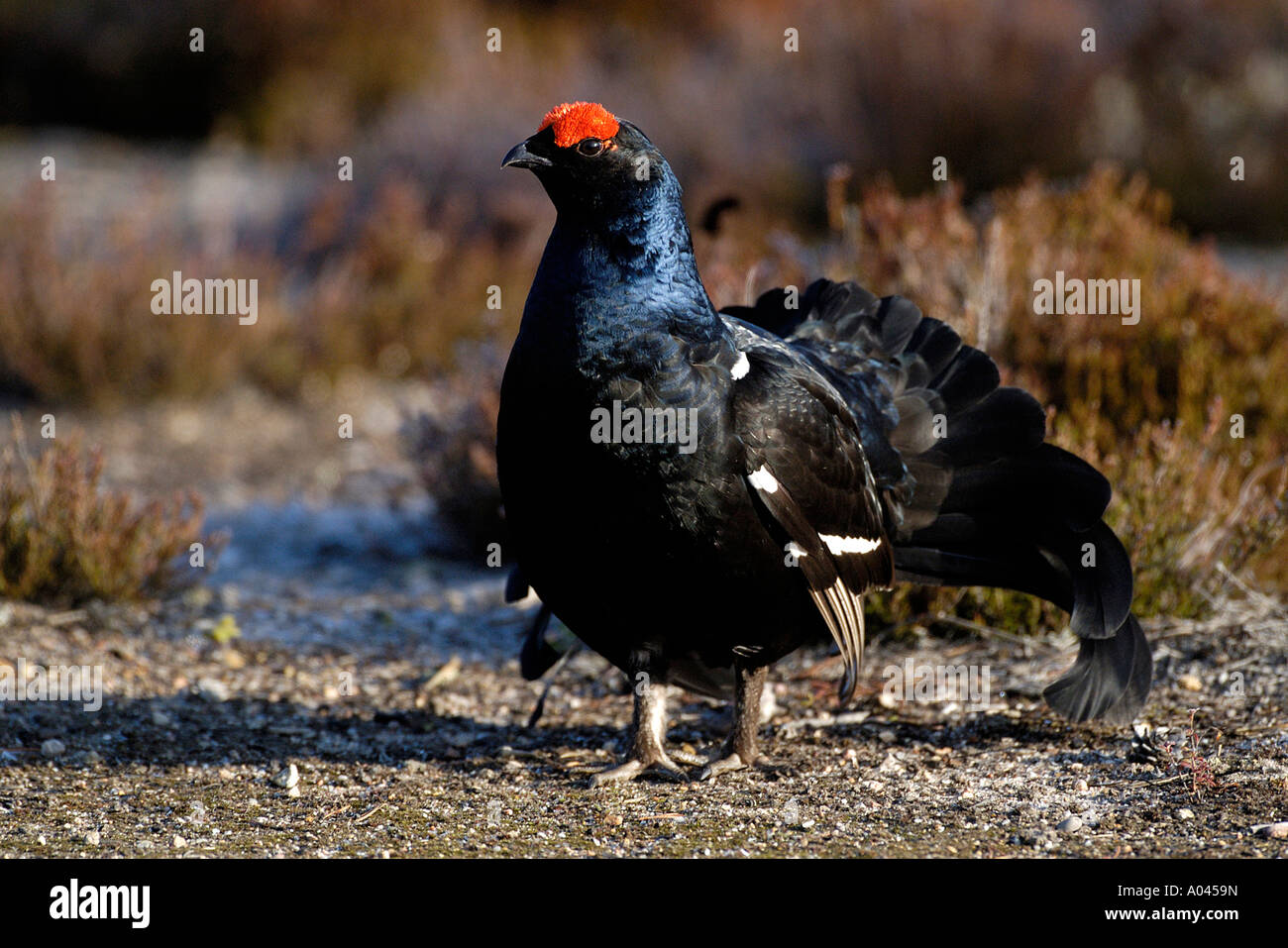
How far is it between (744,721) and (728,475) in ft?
2.72

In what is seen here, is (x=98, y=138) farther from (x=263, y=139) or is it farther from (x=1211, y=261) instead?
(x=1211, y=261)

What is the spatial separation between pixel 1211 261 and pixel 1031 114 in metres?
4.62

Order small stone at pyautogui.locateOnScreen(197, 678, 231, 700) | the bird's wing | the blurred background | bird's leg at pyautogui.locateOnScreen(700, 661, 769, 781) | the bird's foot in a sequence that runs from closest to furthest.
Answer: the bird's wing → the bird's foot → bird's leg at pyautogui.locateOnScreen(700, 661, 769, 781) → small stone at pyautogui.locateOnScreen(197, 678, 231, 700) → the blurred background

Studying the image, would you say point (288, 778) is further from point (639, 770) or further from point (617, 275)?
point (617, 275)

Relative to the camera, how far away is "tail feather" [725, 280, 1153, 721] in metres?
4.00

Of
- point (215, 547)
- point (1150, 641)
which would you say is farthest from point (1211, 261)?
point (215, 547)

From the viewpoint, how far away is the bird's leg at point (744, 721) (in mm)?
3922

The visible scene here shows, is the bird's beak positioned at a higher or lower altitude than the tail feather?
higher

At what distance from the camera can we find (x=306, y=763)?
399cm

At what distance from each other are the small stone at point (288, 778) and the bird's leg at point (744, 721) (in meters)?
1.11
